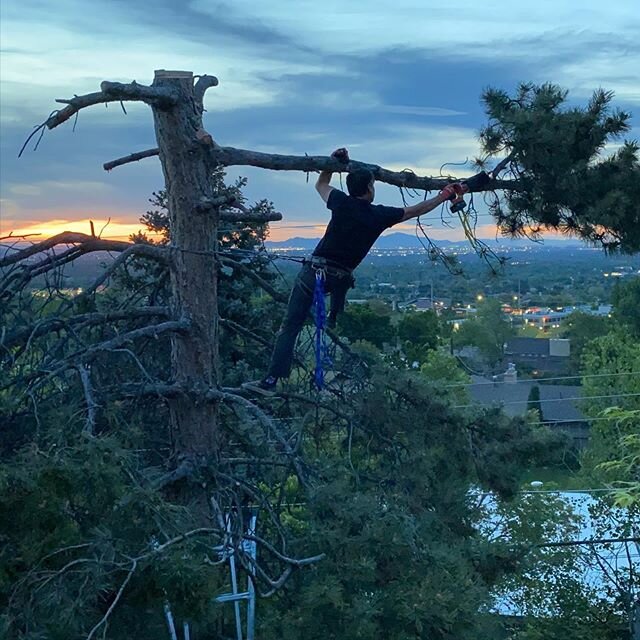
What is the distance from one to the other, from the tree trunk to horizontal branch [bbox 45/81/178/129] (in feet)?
1.07

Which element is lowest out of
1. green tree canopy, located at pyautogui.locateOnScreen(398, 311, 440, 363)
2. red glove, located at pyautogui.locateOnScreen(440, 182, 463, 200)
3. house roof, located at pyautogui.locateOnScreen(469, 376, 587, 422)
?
house roof, located at pyautogui.locateOnScreen(469, 376, 587, 422)

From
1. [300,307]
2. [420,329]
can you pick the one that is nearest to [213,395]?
[300,307]

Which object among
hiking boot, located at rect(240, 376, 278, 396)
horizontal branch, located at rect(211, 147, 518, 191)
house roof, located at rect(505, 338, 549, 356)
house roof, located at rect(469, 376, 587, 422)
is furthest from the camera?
house roof, located at rect(505, 338, 549, 356)

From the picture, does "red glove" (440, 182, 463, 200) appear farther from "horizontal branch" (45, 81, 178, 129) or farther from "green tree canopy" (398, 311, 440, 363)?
"green tree canopy" (398, 311, 440, 363)

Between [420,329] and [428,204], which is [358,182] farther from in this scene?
[420,329]

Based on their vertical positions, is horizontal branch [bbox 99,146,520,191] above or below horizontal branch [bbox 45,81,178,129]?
below

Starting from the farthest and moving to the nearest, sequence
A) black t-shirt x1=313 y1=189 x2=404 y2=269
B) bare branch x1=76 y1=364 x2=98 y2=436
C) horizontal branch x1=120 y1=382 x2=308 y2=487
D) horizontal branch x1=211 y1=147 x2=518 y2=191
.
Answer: horizontal branch x1=211 y1=147 x2=518 y2=191
horizontal branch x1=120 y1=382 x2=308 y2=487
black t-shirt x1=313 y1=189 x2=404 y2=269
bare branch x1=76 y1=364 x2=98 y2=436

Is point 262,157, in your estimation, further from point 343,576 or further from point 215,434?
point 343,576

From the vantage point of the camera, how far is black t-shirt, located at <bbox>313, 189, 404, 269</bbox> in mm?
4965

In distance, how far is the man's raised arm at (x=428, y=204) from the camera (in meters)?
5.07

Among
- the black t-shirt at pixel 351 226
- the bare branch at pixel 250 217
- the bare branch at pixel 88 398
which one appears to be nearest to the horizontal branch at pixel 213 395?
the bare branch at pixel 88 398

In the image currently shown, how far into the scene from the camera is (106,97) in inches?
192

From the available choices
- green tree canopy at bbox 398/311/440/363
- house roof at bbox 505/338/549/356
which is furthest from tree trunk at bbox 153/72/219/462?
house roof at bbox 505/338/549/356

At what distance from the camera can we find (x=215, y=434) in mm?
5746
